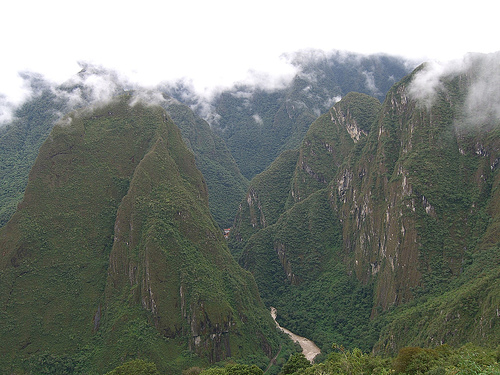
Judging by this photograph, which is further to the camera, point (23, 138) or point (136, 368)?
point (23, 138)

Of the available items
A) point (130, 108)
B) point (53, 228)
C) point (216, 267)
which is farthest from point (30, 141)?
point (216, 267)

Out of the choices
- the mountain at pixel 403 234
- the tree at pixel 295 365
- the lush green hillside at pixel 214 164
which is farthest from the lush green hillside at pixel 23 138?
the tree at pixel 295 365

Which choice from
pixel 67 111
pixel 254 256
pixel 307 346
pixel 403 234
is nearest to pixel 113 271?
pixel 307 346

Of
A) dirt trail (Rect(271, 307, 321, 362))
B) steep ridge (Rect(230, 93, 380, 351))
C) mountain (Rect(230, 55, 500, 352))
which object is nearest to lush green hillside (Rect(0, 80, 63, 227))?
steep ridge (Rect(230, 93, 380, 351))

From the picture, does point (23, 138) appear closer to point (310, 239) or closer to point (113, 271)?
point (113, 271)

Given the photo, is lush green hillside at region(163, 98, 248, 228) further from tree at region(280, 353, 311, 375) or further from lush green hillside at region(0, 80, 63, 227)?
tree at region(280, 353, 311, 375)

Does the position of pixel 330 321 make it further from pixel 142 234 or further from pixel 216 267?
pixel 142 234

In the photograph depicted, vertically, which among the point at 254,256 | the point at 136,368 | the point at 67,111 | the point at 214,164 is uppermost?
the point at 67,111

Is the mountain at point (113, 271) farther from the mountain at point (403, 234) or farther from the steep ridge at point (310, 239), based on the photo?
the mountain at point (403, 234)
